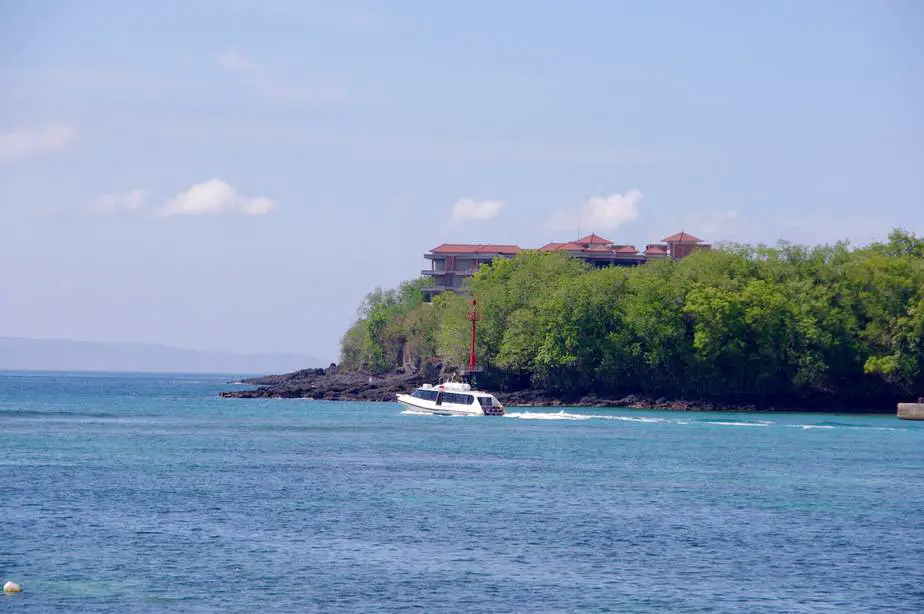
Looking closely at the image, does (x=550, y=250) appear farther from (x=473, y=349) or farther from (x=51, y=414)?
(x=51, y=414)

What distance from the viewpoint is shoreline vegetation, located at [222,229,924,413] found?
115m

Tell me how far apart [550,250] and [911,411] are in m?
74.9

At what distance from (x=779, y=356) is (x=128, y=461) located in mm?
72861

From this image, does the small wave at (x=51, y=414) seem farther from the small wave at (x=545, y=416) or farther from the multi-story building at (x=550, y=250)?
the multi-story building at (x=550, y=250)

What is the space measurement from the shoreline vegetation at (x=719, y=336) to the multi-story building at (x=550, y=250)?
136 feet

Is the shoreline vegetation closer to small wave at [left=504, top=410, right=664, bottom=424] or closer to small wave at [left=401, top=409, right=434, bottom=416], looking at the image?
small wave at [left=504, top=410, right=664, bottom=424]

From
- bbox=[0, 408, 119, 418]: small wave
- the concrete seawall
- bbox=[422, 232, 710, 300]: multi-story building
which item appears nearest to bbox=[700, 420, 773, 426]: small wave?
the concrete seawall

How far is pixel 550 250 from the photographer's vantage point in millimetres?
173000

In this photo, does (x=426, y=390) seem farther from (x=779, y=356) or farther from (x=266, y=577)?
(x=266, y=577)

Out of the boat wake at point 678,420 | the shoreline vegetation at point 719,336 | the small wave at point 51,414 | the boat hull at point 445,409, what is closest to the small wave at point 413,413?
the boat wake at point 678,420

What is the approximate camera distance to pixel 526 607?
28.8 metres

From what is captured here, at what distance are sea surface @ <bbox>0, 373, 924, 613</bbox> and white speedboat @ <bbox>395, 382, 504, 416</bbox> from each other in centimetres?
2366

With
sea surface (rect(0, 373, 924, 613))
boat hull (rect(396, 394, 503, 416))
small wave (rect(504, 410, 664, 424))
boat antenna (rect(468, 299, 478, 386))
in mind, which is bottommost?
sea surface (rect(0, 373, 924, 613))

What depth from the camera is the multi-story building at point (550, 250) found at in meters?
167
